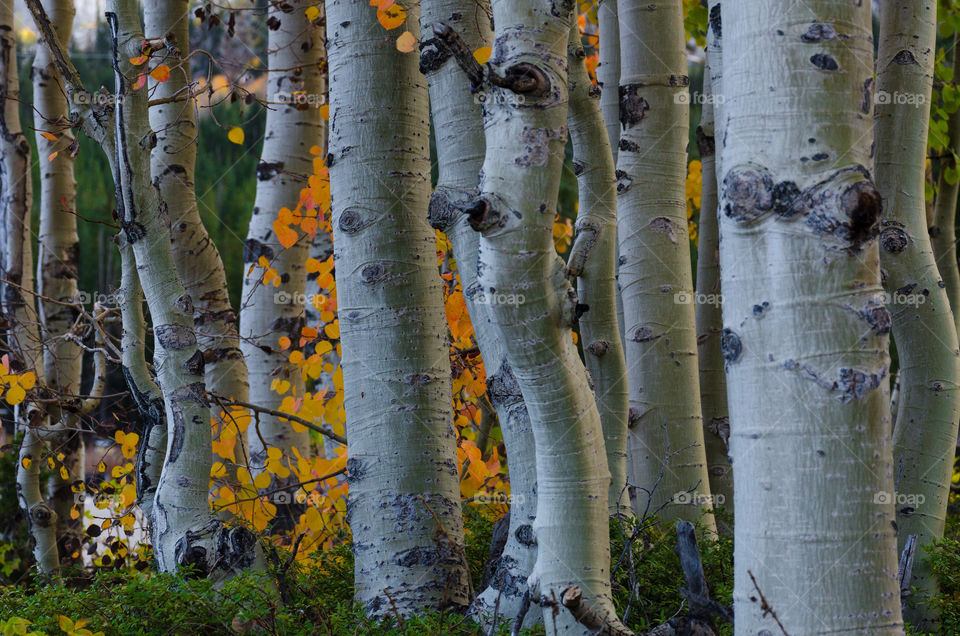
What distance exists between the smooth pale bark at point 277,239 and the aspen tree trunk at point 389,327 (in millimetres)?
1973

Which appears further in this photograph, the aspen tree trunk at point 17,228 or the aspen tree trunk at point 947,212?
the aspen tree trunk at point 17,228

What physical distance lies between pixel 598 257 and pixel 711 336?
158 cm

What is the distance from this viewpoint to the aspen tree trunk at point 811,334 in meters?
1.13

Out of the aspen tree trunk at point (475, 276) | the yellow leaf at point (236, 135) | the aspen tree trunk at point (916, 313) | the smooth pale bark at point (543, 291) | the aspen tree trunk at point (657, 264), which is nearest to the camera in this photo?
the smooth pale bark at point (543, 291)

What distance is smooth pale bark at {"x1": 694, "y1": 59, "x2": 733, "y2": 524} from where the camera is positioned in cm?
351

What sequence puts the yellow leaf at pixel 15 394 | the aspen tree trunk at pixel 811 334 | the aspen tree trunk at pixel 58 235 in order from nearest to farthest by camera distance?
the aspen tree trunk at pixel 811 334, the yellow leaf at pixel 15 394, the aspen tree trunk at pixel 58 235

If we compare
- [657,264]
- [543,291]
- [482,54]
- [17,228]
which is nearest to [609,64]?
[657,264]

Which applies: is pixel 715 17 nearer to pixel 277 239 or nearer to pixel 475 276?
pixel 475 276

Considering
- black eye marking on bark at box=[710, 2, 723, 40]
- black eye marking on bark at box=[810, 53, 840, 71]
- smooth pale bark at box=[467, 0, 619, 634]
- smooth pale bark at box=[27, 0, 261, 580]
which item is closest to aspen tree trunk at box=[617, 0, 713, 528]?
black eye marking on bark at box=[710, 2, 723, 40]

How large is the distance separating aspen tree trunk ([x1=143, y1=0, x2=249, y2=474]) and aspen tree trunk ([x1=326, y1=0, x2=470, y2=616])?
3.13ft

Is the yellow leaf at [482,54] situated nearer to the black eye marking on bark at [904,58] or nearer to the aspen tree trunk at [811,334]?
the aspen tree trunk at [811,334]

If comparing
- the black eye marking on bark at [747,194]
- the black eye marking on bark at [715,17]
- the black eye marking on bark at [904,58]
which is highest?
the black eye marking on bark at [904,58]

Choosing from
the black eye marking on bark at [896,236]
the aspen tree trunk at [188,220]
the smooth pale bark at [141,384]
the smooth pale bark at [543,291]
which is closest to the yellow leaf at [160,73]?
the aspen tree trunk at [188,220]

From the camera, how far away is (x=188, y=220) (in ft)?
10.2
